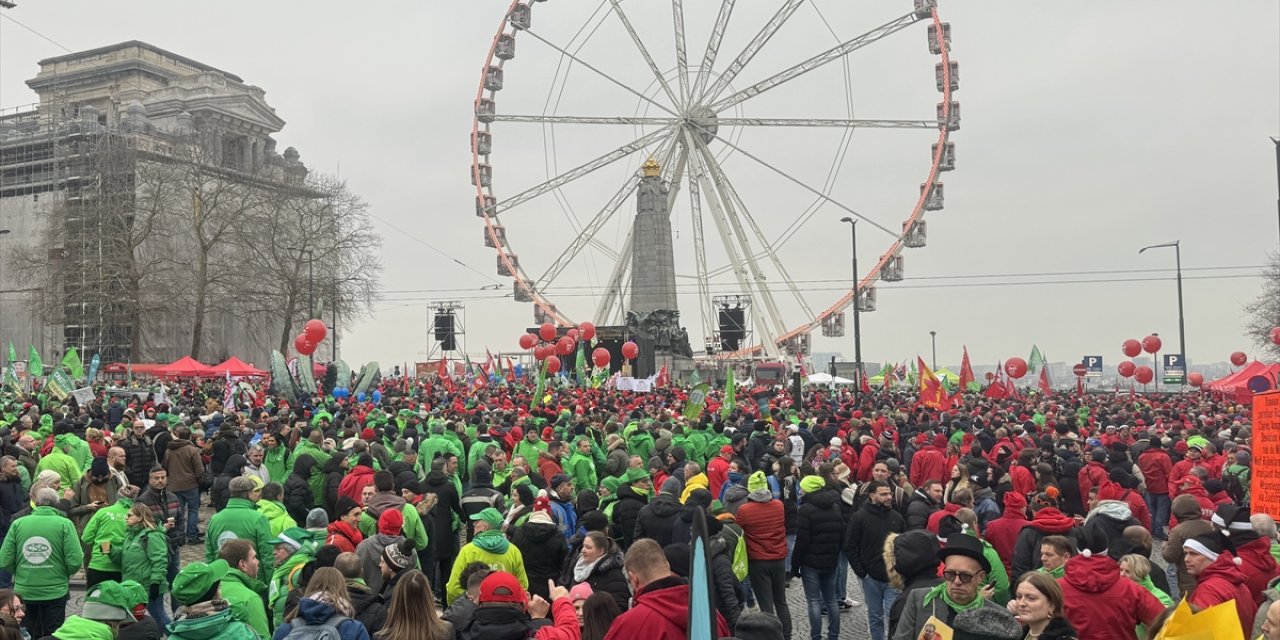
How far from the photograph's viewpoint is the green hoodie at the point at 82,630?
522 cm

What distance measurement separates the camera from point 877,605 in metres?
8.43

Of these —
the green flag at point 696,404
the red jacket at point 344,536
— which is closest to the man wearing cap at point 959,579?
the red jacket at point 344,536

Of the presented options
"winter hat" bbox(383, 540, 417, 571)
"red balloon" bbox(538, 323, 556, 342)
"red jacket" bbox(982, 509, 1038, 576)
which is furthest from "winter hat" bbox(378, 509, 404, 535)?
"red balloon" bbox(538, 323, 556, 342)

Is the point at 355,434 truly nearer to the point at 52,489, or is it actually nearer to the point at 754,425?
the point at 754,425

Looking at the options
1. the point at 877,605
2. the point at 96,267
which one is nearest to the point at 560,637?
the point at 877,605

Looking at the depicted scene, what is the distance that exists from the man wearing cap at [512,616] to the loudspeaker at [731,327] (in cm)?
5038

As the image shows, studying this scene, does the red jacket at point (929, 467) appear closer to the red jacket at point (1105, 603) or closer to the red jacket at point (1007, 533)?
the red jacket at point (1007, 533)

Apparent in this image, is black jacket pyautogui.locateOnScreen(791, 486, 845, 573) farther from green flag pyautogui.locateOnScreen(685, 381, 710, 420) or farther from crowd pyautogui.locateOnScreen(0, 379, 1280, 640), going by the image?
green flag pyautogui.locateOnScreen(685, 381, 710, 420)

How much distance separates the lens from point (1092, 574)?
17.8ft

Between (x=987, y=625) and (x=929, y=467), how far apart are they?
7.71 meters

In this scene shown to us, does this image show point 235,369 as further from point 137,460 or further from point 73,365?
point 137,460

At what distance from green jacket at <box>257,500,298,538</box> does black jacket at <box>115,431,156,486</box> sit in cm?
590

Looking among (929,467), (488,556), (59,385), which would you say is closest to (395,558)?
(488,556)

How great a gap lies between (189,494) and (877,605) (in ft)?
27.3
